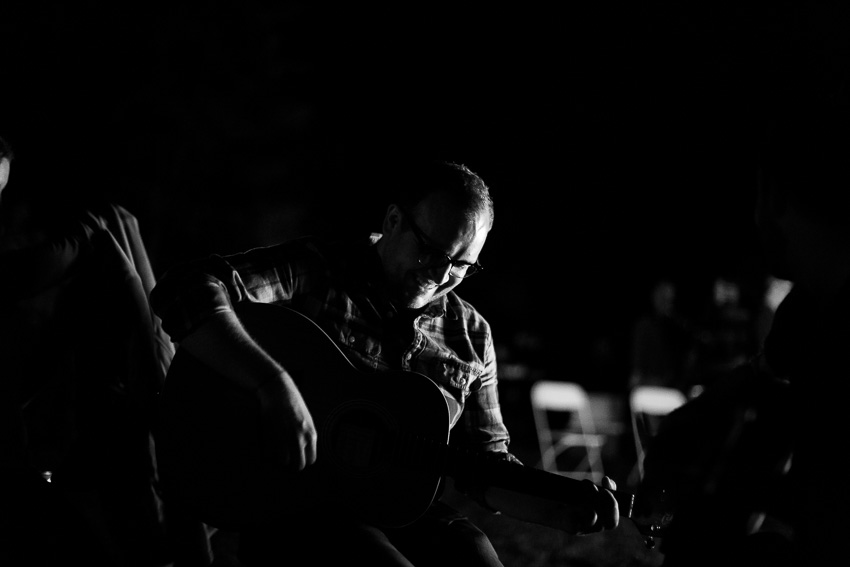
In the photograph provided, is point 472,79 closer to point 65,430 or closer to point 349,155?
point 349,155

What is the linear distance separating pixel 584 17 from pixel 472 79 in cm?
230

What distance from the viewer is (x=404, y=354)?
7.13 feet

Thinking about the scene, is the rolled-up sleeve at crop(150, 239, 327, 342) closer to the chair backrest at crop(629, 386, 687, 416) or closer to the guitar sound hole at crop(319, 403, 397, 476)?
the guitar sound hole at crop(319, 403, 397, 476)

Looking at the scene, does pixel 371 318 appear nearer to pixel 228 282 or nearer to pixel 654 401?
pixel 228 282

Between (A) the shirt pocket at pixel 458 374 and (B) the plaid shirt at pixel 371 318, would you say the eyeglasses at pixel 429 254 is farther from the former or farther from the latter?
(A) the shirt pocket at pixel 458 374

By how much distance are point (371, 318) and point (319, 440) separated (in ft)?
1.47

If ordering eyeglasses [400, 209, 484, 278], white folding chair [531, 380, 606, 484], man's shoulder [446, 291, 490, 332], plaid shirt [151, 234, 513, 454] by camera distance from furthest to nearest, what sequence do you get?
white folding chair [531, 380, 606, 484] < man's shoulder [446, 291, 490, 332] < eyeglasses [400, 209, 484, 278] < plaid shirt [151, 234, 513, 454]

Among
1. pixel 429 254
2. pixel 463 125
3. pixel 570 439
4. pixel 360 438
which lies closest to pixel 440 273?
pixel 429 254

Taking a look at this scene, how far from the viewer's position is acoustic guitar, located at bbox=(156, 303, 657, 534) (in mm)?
1790

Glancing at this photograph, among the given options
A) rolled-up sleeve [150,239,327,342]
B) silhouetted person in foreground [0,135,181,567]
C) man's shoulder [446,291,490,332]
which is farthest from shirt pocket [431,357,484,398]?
silhouetted person in foreground [0,135,181,567]

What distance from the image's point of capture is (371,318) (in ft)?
7.10

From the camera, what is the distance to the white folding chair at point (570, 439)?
7754 mm

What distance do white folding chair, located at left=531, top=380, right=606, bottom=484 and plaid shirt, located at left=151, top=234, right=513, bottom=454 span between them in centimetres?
441

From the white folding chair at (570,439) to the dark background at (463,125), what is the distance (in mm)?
2444
